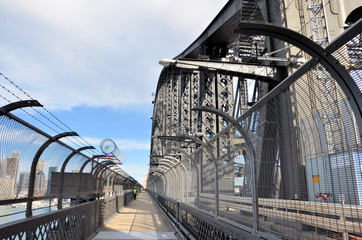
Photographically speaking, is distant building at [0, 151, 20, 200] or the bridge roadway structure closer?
the bridge roadway structure

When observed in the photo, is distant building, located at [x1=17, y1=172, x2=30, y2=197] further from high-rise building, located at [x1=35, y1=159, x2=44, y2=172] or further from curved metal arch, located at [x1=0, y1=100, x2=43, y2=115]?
curved metal arch, located at [x1=0, y1=100, x2=43, y2=115]

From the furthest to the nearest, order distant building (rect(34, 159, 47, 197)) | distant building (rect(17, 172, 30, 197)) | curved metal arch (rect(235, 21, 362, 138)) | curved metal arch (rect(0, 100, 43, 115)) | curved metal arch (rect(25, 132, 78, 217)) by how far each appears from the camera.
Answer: distant building (rect(34, 159, 47, 197)) → curved metal arch (rect(25, 132, 78, 217)) → distant building (rect(17, 172, 30, 197)) → curved metal arch (rect(0, 100, 43, 115)) → curved metal arch (rect(235, 21, 362, 138))

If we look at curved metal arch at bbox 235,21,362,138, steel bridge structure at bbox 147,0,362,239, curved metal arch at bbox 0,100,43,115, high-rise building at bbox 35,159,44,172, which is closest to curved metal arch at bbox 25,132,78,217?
high-rise building at bbox 35,159,44,172

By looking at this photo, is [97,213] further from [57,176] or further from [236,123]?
[236,123]

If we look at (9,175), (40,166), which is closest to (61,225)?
(40,166)

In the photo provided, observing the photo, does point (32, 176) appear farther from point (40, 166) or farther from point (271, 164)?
point (271, 164)

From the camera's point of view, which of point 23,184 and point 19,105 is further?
point 23,184

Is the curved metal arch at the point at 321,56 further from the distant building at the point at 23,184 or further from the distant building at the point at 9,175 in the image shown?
the distant building at the point at 23,184

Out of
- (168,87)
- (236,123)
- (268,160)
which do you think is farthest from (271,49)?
(168,87)

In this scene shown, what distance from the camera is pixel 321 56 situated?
250 centimetres

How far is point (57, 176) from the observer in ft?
21.7

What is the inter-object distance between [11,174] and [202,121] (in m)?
15.7

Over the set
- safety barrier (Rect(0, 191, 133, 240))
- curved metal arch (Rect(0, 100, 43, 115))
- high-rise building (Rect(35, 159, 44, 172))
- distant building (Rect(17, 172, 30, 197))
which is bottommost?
safety barrier (Rect(0, 191, 133, 240))

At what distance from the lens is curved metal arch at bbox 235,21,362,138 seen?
2.27 metres
